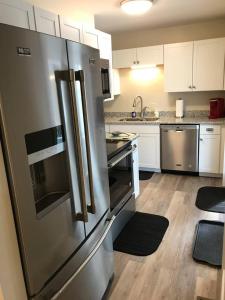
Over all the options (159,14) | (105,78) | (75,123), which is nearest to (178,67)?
(159,14)

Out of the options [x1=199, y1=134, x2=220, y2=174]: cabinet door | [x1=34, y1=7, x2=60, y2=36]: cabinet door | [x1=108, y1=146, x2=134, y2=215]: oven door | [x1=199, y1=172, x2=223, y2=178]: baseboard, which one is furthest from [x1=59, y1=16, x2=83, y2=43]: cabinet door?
[x1=199, y1=172, x2=223, y2=178]: baseboard

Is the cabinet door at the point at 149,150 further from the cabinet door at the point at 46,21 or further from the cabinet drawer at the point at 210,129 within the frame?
the cabinet door at the point at 46,21

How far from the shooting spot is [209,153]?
158 inches

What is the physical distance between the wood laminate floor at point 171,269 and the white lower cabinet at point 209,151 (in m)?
1.00

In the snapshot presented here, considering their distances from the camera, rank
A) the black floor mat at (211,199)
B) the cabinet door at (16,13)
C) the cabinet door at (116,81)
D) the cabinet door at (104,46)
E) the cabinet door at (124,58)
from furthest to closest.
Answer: the cabinet door at (116,81)
the cabinet door at (124,58)
the black floor mat at (211,199)
the cabinet door at (104,46)
the cabinet door at (16,13)

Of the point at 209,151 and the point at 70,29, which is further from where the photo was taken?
the point at 209,151

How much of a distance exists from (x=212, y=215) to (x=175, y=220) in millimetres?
453

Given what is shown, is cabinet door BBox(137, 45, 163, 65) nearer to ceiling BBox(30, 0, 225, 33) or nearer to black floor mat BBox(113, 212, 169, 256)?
ceiling BBox(30, 0, 225, 33)

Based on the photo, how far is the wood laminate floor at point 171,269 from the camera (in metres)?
1.96

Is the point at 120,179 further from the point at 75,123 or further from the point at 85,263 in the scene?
the point at 75,123

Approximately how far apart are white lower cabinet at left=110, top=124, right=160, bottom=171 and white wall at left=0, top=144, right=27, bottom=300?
11.2 feet

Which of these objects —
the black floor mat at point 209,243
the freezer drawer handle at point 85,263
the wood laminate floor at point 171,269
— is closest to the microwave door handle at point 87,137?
the freezer drawer handle at point 85,263

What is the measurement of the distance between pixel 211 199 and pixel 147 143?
145cm

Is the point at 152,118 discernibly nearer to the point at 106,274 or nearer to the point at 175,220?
the point at 175,220
